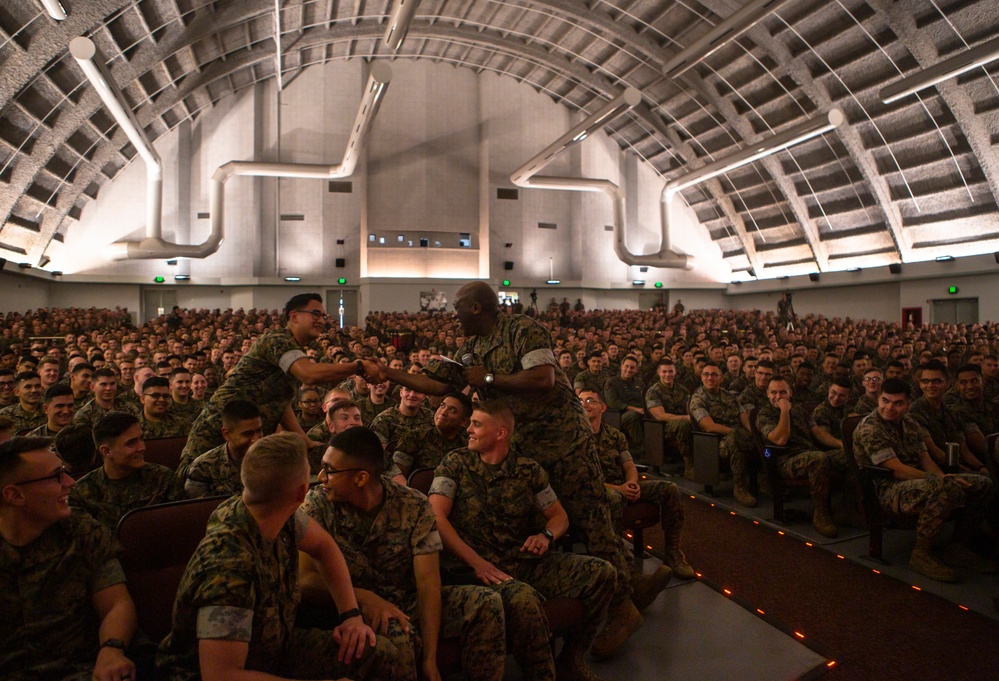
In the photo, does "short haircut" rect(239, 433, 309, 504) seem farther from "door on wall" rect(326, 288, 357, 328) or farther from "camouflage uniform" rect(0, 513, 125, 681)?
"door on wall" rect(326, 288, 357, 328)

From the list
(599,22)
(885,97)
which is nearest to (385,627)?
(885,97)

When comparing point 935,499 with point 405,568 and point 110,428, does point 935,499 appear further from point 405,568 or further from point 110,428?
point 110,428

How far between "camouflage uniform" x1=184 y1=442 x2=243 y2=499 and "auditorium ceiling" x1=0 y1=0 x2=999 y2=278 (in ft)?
48.0

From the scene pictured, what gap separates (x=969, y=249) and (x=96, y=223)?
100 feet

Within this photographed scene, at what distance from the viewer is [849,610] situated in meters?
3.37

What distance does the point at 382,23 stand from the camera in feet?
67.2

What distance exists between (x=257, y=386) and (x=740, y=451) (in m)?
4.17

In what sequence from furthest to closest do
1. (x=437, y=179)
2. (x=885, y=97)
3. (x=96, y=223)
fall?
(x=437, y=179)
(x=96, y=223)
(x=885, y=97)

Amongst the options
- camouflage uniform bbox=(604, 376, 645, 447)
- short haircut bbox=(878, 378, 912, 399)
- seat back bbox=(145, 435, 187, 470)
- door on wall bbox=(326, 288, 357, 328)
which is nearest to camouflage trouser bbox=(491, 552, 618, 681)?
seat back bbox=(145, 435, 187, 470)

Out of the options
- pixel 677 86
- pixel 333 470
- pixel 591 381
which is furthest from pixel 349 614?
pixel 677 86

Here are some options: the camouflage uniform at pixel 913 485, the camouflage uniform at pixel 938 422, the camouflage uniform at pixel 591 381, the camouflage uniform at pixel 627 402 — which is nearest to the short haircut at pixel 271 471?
the camouflage uniform at pixel 913 485

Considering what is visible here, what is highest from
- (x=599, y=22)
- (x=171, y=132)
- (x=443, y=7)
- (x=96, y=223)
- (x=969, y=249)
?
(x=443, y=7)

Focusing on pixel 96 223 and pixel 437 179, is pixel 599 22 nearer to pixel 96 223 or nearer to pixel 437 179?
pixel 437 179

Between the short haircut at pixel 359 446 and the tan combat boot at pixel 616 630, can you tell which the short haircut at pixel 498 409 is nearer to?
the short haircut at pixel 359 446
